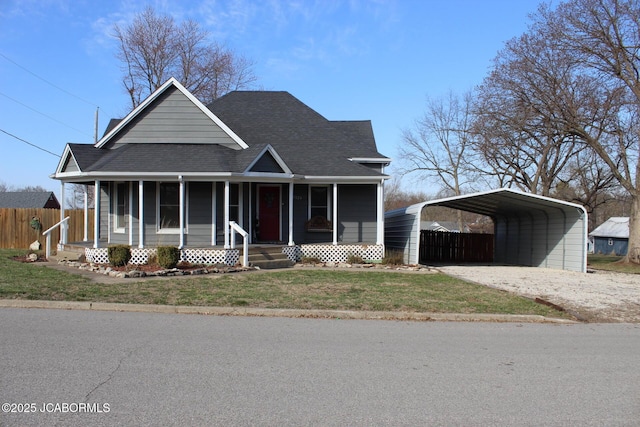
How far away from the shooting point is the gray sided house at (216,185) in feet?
57.1

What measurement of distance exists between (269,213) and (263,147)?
3.01m

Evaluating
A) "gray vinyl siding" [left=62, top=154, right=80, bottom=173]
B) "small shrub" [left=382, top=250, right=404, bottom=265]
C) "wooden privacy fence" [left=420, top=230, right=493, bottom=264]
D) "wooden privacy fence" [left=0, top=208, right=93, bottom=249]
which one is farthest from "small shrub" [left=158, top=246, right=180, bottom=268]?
"wooden privacy fence" [left=420, top=230, right=493, bottom=264]

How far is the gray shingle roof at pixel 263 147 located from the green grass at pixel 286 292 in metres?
4.33

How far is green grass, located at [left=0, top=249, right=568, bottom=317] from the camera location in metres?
10.4

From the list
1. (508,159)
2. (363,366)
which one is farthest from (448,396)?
(508,159)

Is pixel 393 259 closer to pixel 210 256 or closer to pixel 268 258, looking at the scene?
pixel 268 258

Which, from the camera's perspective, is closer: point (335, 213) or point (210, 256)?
point (210, 256)

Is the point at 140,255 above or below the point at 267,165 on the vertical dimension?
below

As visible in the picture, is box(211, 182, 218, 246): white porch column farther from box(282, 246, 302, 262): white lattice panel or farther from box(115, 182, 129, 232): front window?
box(115, 182, 129, 232): front window

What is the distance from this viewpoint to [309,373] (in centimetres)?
604

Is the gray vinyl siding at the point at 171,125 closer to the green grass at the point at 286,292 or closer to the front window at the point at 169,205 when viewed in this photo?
the front window at the point at 169,205

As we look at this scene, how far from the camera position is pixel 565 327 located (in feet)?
30.6

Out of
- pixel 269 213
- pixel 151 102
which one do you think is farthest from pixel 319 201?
pixel 151 102

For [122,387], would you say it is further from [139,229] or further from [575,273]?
[575,273]
